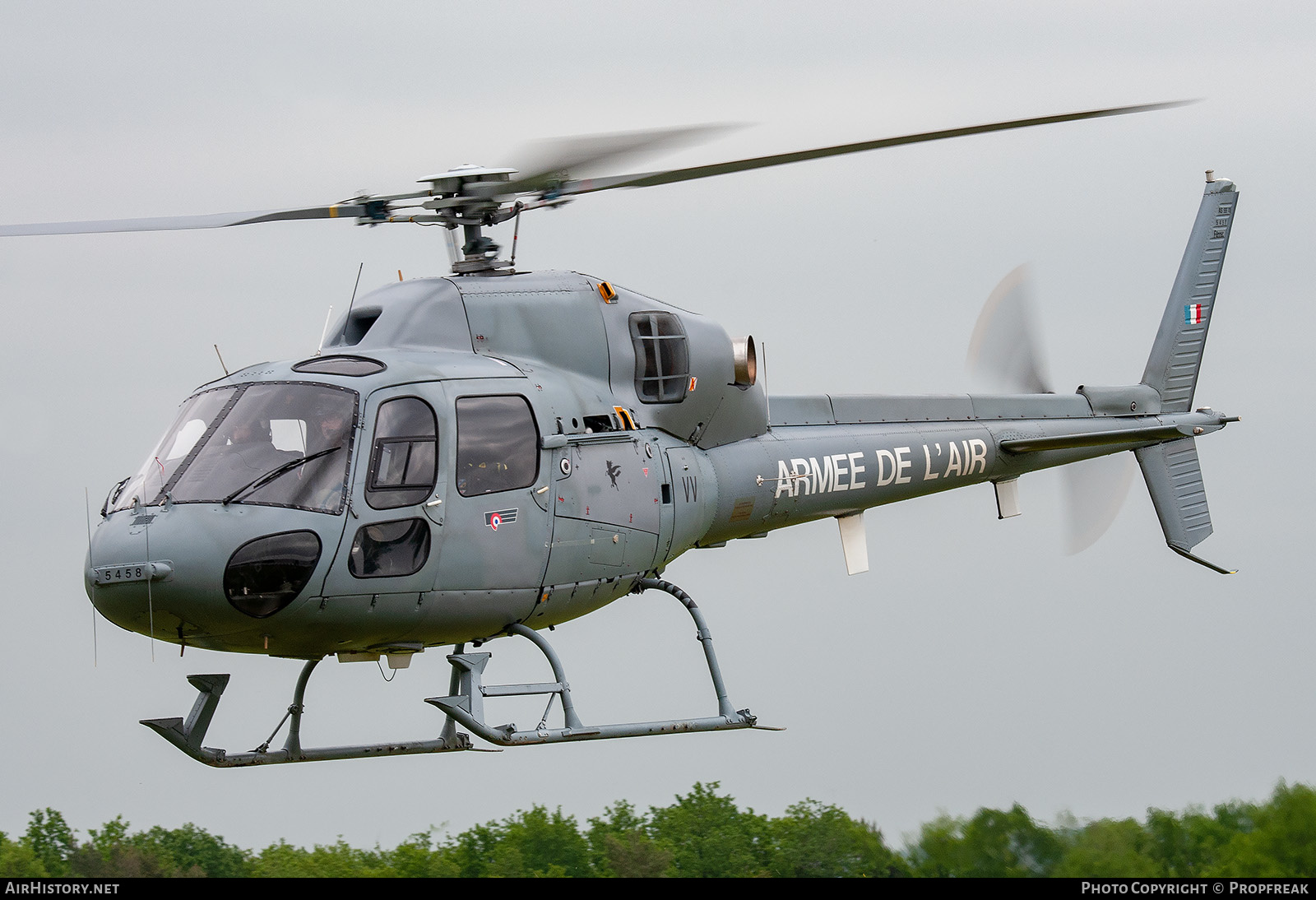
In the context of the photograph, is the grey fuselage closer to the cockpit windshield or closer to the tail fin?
the cockpit windshield

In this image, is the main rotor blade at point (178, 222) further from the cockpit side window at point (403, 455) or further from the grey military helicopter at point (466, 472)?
the cockpit side window at point (403, 455)

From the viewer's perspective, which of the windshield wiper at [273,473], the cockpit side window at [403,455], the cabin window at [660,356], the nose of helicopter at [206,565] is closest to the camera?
the nose of helicopter at [206,565]

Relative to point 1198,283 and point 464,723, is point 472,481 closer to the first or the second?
point 464,723

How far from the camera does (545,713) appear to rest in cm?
898

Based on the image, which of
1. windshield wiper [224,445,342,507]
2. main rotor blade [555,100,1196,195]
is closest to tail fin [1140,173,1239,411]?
main rotor blade [555,100,1196,195]

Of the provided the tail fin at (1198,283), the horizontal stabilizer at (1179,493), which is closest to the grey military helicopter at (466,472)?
the horizontal stabilizer at (1179,493)

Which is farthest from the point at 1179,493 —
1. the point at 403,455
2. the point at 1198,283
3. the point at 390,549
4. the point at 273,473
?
the point at 273,473

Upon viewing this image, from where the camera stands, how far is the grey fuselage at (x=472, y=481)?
313 inches

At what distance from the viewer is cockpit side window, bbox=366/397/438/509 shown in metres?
8.27

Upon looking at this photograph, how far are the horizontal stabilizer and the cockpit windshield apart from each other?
28.1 feet

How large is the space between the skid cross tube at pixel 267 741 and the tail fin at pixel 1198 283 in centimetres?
845

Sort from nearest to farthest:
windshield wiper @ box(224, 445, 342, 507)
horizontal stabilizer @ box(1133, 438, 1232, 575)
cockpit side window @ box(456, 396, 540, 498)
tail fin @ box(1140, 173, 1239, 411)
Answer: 1. windshield wiper @ box(224, 445, 342, 507)
2. cockpit side window @ box(456, 396, 540, 498)
3. horizontal stabilizer @ box(1133, 438, 1232, 575)
4. tail fin @ box(1140, 173, 1239, 411)

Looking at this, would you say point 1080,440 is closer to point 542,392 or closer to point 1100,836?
point 1100,836

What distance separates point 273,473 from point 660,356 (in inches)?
126
